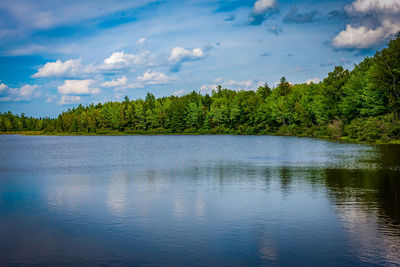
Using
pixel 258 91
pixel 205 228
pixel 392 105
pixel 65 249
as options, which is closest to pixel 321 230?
pixel 205 228

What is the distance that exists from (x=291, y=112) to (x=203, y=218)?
99.7 m

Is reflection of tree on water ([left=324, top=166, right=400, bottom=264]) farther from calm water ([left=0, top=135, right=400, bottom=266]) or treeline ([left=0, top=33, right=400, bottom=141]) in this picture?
treeline ([left=0, top=33, right=400, bottom=141])

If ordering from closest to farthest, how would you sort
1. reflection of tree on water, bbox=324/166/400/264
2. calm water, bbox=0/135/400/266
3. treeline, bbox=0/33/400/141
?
1. calm water, bbox=0/135/400/266
2. reflection of tree on water, bbox=324/166/400/264
3. treeline, bbox=0/33/400/141

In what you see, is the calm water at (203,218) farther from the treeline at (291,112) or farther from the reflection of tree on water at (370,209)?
the treeline at (291,112)

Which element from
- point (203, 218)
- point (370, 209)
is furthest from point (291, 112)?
point (203, 218)

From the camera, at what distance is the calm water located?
11352mm

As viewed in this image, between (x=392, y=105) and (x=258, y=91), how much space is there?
76362mm

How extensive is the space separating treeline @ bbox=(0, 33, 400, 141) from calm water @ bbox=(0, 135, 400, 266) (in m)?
40.3

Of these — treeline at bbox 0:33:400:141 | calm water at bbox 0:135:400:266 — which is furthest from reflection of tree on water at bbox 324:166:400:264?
treeline at bbox 0:33:400:141

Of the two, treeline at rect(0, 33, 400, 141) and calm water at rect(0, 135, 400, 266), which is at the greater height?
treeline at rect(0, 33, 400, 141)

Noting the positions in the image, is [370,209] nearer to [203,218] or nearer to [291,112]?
[203,218]

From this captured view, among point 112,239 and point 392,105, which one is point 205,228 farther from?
point 392,105

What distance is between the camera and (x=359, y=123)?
67.9 metres

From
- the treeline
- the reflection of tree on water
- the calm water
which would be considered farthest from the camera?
the treeline
